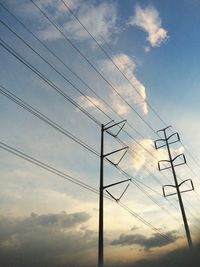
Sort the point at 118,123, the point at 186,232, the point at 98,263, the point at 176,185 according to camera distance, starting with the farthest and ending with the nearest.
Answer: the point at 176,185 → the point at 186,232 → the point at 118,123 → the point at 98,263

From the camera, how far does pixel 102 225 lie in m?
17.0

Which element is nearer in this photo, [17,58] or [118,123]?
[17,58]

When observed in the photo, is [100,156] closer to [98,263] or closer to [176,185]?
[98,263]

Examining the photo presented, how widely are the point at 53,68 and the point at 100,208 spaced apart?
881 centimetres

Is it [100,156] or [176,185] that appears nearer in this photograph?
[100,156]

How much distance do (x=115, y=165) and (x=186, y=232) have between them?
1249cm

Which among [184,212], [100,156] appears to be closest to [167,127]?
[184,212]

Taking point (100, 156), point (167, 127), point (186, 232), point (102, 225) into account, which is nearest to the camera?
point (102, 225)

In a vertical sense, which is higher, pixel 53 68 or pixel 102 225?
pixel 53 68

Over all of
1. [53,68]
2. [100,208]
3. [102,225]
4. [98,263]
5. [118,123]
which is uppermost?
[118,123]

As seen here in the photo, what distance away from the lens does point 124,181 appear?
19781 mm

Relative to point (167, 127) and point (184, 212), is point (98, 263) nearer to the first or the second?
point (184, 212)

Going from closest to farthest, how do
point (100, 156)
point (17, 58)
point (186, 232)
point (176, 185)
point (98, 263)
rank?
point (17, 58) < point (98, 263) < point (100, 156) < point (186, 232) < point (176, 185)

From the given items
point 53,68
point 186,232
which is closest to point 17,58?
point 53,68
